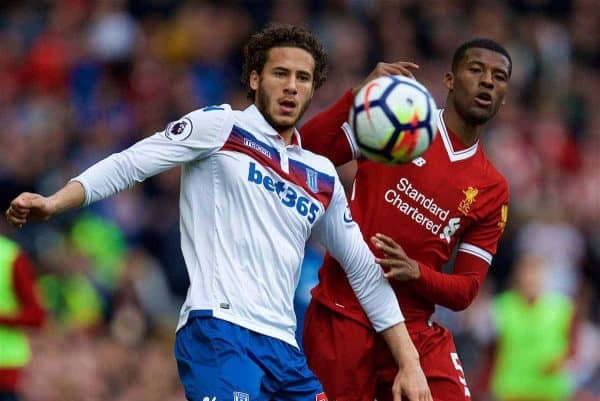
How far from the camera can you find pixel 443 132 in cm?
841

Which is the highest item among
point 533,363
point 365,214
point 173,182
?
point 365,214

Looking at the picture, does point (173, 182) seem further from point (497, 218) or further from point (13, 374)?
point (497, 218)

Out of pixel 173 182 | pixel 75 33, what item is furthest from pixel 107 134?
pixel 75 33

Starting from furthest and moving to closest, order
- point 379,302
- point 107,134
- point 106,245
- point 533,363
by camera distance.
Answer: point 107,134 < point 106,245 < point 533,363 < point 379,302

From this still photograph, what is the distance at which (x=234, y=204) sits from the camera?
24.4ft

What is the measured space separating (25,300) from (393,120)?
14.8 ft

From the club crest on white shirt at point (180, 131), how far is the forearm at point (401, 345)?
1.55 m

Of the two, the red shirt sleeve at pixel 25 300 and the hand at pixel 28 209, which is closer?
the hand at pixel 28 209

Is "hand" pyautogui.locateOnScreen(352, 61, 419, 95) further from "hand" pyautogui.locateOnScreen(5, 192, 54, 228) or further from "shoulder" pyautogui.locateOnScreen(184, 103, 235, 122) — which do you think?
"hand" pyautogui.locateOnScreen(5, 192, 54, 228)

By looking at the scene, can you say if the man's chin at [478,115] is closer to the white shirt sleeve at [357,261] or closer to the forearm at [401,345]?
the white shirt sleeve at [357,261]

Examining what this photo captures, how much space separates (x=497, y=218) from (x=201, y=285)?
1.94m

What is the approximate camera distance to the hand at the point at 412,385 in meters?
7.96

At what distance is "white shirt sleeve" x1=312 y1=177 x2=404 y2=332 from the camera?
25.8ft

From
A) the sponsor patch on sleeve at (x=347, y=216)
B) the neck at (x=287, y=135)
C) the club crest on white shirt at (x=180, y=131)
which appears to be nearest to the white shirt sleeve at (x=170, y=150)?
the club crest on white shirt at (x=180, y=131)
